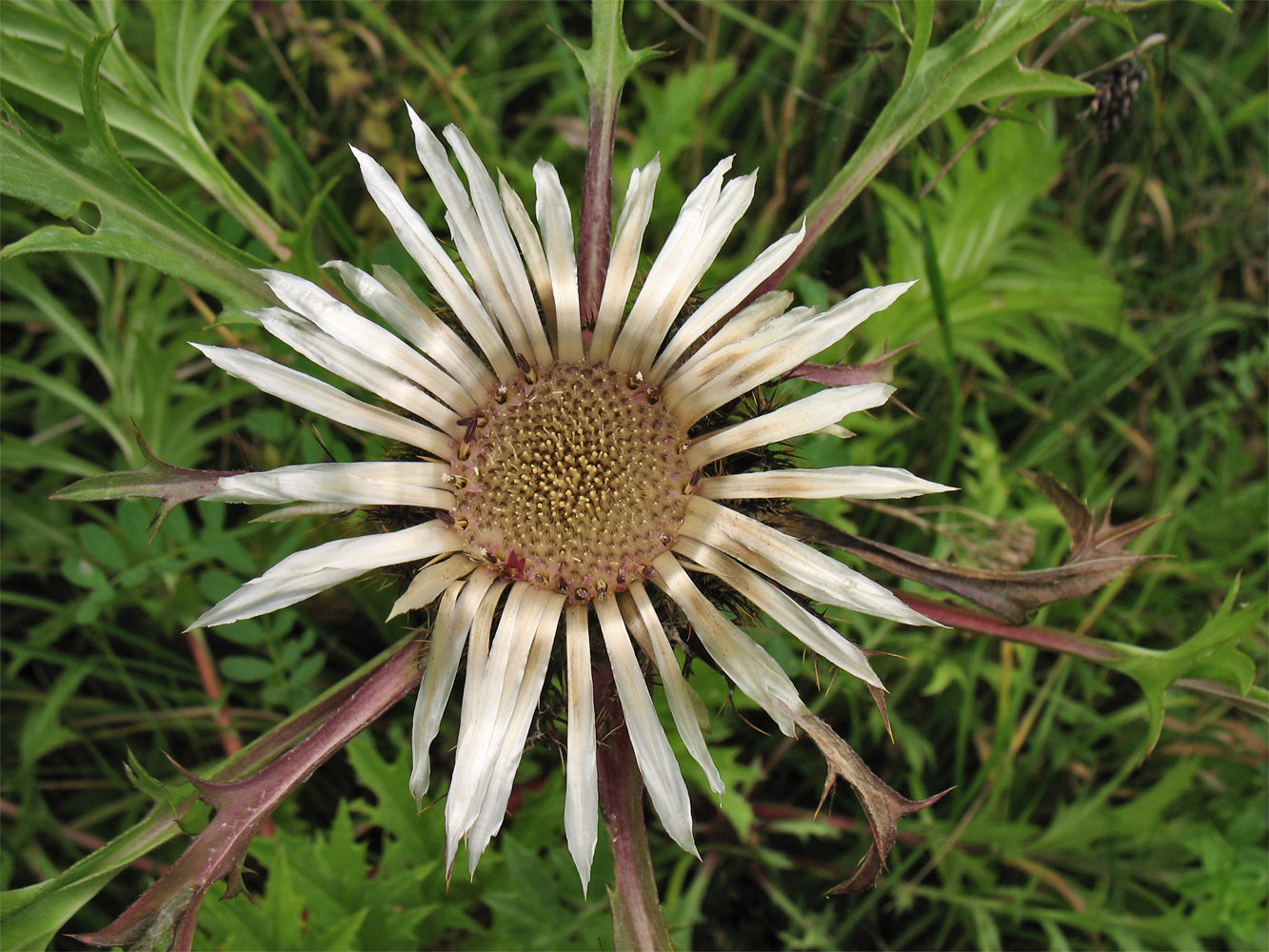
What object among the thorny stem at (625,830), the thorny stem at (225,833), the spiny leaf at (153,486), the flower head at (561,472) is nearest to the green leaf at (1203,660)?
the flower head at (561,472)

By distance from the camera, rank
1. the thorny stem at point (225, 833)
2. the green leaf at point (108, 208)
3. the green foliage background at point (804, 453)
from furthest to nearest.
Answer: the green foliage background at point (804, 453)
the green leaf at point (108, 208)
the thorny stem at point (225, 833)

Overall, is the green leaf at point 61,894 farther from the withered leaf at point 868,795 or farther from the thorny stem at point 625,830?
the withered leaf at point 868,795

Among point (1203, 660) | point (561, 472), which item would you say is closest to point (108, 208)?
point (561, 472)

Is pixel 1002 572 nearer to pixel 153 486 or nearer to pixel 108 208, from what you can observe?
pixel 153 486

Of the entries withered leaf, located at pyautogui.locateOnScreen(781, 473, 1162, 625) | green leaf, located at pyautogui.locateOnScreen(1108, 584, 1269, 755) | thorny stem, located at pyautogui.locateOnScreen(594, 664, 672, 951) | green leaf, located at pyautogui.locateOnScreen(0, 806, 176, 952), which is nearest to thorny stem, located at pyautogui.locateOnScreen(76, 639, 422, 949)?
green leaf, located at pyautogui.locateOnScreen(0, 806, 176, 952)

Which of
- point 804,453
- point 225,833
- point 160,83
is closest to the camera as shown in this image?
point 225,833

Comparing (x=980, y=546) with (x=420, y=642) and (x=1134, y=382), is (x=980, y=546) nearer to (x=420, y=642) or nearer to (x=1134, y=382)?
(x=1134, y=382)

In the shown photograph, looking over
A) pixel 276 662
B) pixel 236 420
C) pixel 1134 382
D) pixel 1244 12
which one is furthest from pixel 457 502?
pixel 1244 12

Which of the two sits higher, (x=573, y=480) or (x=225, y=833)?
(x=573, y=480)
